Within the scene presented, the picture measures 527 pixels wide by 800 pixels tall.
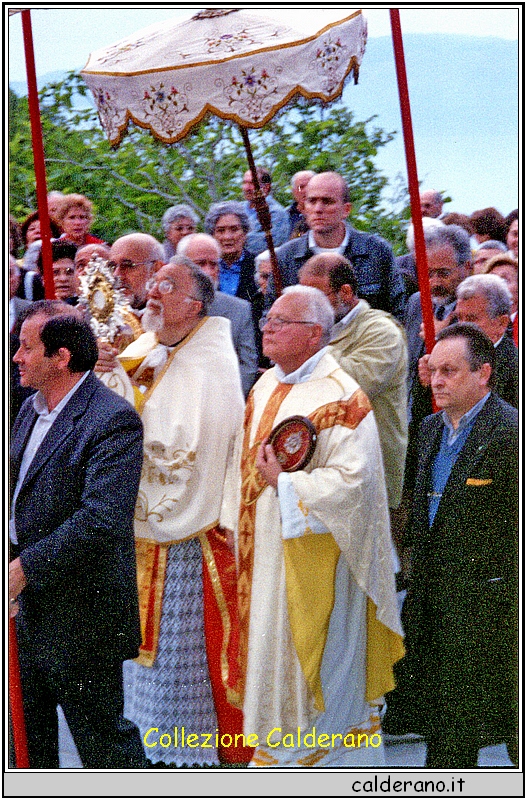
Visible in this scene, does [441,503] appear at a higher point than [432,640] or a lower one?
higher

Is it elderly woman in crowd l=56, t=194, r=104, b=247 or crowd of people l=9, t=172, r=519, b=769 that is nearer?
crowd of people l=9, t=172, r=519, b=769

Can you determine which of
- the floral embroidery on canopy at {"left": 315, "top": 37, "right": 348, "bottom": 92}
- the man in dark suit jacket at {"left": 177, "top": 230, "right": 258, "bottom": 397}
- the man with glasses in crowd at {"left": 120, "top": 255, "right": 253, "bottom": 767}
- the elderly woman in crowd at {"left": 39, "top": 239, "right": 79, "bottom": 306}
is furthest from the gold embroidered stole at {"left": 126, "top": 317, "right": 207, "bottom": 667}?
the floral embroidery on canopy at {"left": 315, "top": 37, "right": 348, "bottom": 92}

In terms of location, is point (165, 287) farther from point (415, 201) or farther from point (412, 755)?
point (412, 755)

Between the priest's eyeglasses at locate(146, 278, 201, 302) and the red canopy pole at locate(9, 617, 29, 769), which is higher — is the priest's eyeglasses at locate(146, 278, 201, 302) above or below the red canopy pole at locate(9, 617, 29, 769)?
above

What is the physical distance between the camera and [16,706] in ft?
17.0

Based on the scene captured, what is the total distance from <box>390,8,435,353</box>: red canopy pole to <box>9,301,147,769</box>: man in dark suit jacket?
127cm

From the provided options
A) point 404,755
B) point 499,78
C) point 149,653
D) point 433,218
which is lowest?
point 404,755

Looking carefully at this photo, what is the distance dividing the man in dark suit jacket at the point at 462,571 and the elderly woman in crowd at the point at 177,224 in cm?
115

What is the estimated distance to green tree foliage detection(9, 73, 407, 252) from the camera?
5199mm

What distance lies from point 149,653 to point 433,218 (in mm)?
2182

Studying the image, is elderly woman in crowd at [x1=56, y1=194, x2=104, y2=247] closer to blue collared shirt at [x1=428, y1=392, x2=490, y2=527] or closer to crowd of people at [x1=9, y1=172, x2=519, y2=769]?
crowd of people at [x1=9, y1=172, x2=519, y2=769]

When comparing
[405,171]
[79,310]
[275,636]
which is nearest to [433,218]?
[405,171]
